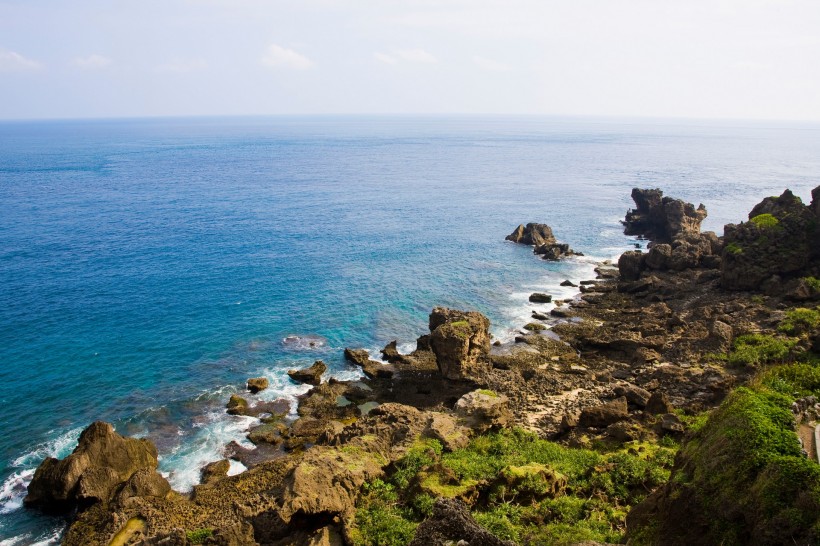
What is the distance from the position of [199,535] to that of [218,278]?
5592 centimetres

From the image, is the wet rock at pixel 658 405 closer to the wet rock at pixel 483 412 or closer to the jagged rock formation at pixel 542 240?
the wet rock at pixel 483 412

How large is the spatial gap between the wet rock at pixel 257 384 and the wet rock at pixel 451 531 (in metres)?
35.7

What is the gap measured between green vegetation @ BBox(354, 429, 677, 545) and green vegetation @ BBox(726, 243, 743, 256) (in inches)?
1682

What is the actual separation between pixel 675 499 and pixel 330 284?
61.3 metres

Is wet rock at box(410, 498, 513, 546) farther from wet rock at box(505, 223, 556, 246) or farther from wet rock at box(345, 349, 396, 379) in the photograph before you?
wet rock at box(505, 223, 556, 246)

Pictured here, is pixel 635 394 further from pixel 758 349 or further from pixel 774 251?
pixel 774 251

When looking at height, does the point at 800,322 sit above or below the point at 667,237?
below

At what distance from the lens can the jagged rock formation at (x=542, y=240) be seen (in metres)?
92.1

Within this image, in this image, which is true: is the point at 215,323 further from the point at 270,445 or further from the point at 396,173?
the point at 396,173

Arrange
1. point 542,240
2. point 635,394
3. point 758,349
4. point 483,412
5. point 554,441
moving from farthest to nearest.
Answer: point 542,240
point 758,349
point 635,394
point 554,441
point 483,412

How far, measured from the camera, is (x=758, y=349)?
4575 cm

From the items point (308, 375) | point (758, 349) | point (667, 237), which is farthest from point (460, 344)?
point (667, 237)

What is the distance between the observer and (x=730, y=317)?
57.2 meters

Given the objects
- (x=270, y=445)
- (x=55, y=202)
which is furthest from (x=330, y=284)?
(x=55, y=202)
